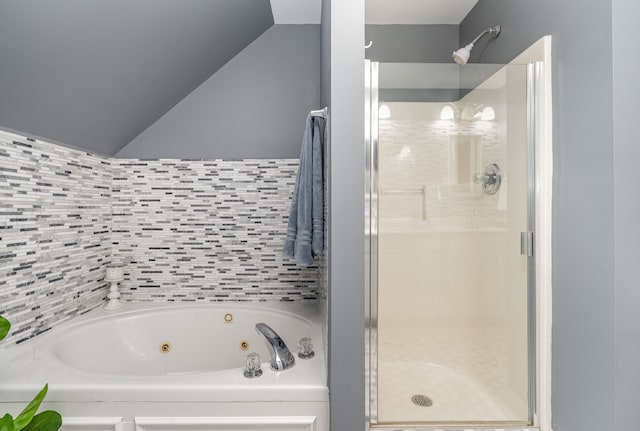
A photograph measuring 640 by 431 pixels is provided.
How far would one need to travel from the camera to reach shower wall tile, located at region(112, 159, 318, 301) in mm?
2324

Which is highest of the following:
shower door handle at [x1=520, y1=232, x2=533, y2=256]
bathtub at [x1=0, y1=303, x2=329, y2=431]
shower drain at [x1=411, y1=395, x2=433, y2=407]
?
shower door handle at [x1=520, y1=232, x2=533, y2=256]

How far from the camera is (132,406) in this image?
1312 mm

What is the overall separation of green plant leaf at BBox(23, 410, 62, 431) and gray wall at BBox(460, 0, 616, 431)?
5.90 feet

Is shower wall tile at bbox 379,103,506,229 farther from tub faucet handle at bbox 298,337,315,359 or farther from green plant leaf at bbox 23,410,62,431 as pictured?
green plant leaf at bbox 23,410,62,431

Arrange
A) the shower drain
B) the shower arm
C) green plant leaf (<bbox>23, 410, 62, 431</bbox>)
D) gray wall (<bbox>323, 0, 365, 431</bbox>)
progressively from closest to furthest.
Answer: green plant leaf (<bbox>23, 410, 62, 431</bbox>)
gray wall (<bbox>323, 0, 365, 431</bbox>)
the shower drain
the shower arm

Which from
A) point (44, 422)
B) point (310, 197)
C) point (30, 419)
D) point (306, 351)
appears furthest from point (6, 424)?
point (310, 197)

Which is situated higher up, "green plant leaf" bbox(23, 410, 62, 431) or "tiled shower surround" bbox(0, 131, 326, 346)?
"tiled shower surround" bbox(0, 131, 326, 346)

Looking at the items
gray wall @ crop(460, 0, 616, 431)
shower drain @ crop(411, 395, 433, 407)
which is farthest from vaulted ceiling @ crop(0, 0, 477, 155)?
shower drain @ crop(411, 395, 433, 407)

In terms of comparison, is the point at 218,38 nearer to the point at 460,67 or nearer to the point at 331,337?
Answer: the point at 460,67

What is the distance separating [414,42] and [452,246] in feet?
5.49

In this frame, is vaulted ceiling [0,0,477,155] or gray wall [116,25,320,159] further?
Result: gray wall [116,25,320,159]

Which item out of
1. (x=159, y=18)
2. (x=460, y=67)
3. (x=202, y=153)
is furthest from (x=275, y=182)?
(x=460, y=67)

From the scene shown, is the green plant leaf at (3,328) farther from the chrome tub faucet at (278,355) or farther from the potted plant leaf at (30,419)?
the chrome tub faucet at (278,355)

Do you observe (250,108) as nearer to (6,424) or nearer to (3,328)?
(3,328)
